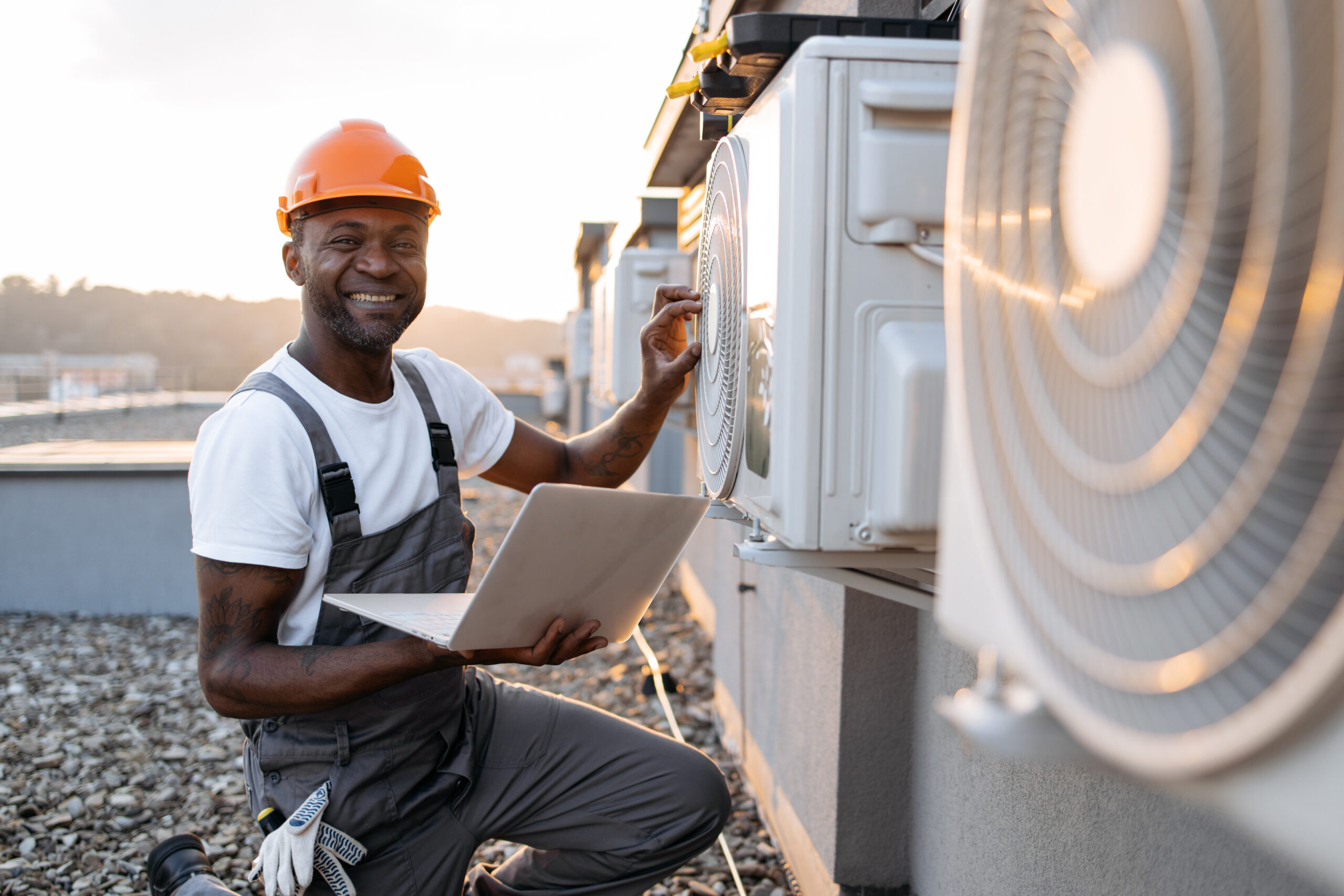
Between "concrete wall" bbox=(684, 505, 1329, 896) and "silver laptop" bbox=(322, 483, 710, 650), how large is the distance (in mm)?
685

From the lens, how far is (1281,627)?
482 mm

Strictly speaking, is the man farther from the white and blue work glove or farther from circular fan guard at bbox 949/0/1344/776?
circular fan guard at bbox 949/0/1344/776

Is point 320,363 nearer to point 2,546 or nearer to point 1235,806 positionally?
point 1235,806

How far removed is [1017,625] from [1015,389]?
19 centimetres

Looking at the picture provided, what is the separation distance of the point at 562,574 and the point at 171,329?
56790 millimetres

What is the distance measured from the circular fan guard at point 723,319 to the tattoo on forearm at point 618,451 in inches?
22.2

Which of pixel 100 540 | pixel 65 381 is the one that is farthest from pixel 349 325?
pixel 65 381

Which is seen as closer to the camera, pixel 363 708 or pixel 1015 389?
pixel 1015 389

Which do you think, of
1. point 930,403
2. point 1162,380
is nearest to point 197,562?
point 930,403

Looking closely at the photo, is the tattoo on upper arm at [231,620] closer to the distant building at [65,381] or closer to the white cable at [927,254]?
the white cable at [927,254]

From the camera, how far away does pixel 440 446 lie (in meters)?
2.25

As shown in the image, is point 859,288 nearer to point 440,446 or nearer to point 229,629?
point 440,446

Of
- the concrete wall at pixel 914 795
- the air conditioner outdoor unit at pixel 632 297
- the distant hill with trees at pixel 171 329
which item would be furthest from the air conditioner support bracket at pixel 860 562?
the distant hill with trees at pixel 171 329

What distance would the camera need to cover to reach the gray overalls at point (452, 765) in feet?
6.56
